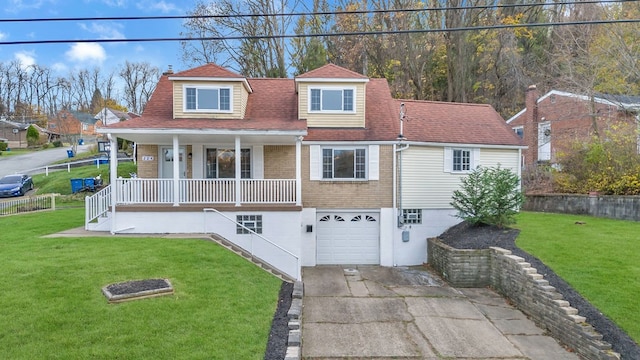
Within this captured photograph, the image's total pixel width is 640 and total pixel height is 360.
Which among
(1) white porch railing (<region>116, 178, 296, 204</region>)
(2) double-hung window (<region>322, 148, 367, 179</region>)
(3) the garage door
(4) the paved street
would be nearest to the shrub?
(4) the paved street

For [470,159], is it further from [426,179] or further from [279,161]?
[279,161]

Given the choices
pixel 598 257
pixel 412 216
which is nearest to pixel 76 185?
pixel 412 216

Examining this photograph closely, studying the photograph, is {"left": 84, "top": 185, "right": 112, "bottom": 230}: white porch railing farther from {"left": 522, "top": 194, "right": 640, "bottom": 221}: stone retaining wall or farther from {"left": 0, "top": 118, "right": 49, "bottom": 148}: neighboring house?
{"left": 0, "top": 118, "right": 49, "bottom": 148}: neighboring house

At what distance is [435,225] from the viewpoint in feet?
50.8

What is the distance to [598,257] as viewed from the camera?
10.5 m

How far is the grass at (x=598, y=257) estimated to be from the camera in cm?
825

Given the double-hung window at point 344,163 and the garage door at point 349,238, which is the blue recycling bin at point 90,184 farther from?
the double-hung window at point 344,163

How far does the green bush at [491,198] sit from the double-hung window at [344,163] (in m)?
3.77

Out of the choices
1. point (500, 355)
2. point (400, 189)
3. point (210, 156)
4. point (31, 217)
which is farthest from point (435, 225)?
point (31, 217)

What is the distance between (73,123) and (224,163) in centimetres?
5552

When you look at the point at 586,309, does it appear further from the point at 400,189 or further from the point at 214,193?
the point at 214,193

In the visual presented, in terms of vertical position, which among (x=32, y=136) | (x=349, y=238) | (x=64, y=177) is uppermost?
(x=32, y=136)

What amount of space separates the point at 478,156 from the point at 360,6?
18134mm

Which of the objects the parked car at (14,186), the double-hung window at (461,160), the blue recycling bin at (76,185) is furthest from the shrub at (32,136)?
the double-hung window at (461,160)
